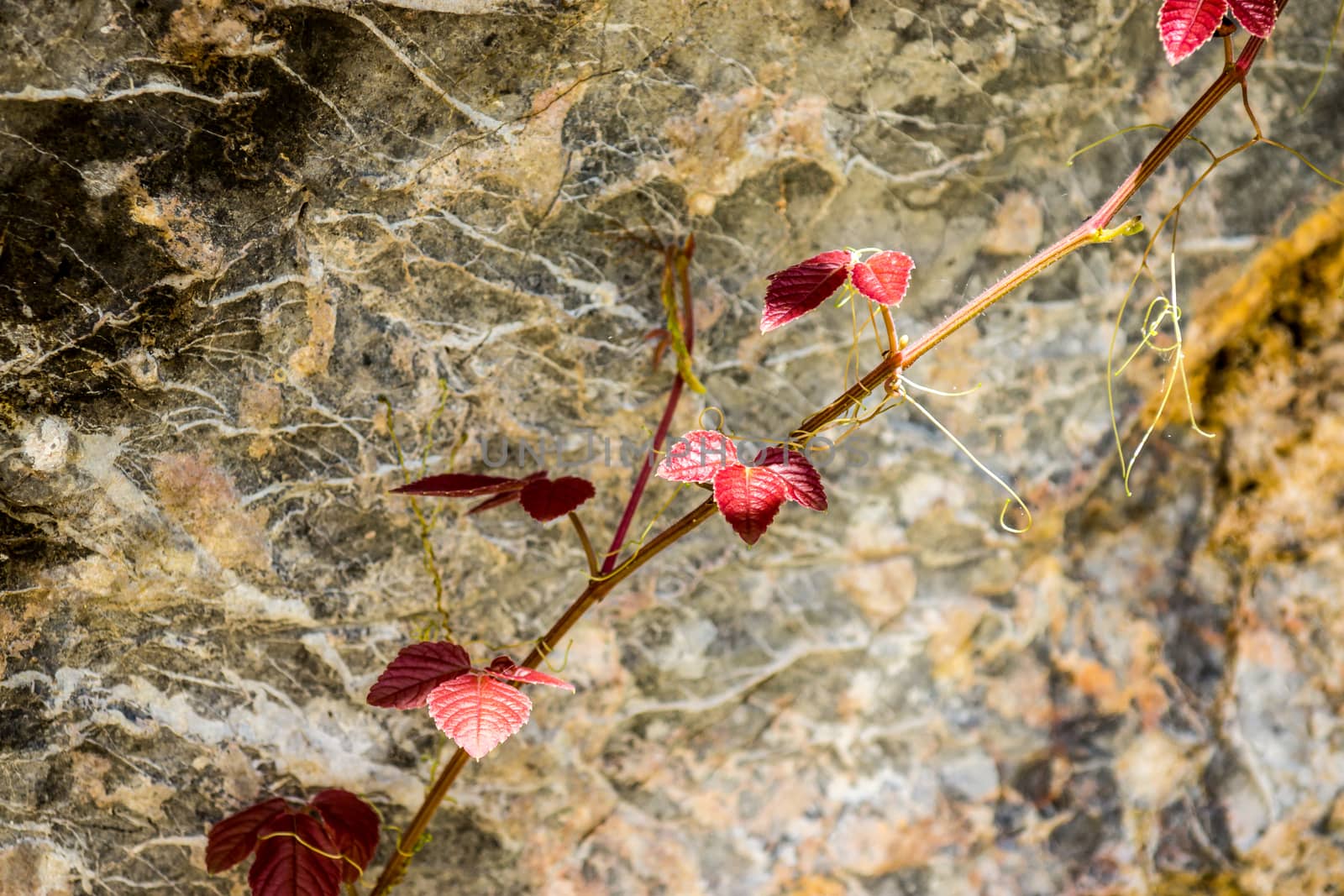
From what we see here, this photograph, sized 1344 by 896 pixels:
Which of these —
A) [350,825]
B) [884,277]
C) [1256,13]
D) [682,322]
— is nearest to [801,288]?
[884,277]

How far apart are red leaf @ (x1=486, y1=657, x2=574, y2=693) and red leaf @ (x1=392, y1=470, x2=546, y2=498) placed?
0.17 m

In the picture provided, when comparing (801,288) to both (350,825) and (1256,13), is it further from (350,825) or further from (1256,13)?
(350,825)

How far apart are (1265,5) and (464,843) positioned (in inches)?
48.3

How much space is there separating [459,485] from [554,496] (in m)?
0.10

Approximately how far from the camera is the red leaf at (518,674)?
90 centimetres

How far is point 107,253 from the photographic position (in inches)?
38.6

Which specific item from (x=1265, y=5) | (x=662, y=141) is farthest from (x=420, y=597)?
A: (x=1265, y=5)

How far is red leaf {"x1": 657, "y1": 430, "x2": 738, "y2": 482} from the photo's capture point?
86cm

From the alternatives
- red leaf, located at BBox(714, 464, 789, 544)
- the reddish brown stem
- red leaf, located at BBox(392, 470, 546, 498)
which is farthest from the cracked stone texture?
red leaf, located at BBox(714, 464, 789, 544)

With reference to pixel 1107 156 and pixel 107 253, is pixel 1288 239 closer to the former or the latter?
pixel 1107 156

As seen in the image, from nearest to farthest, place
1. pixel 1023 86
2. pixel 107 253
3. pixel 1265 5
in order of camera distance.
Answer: pixel 1265 5, pixel 107 253, pixel 1023 86

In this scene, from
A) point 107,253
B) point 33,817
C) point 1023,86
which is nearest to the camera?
point 107,253

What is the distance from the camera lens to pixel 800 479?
88 centimetres

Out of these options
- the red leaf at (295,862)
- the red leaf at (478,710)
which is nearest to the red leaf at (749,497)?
the red leaf at (478,710)
